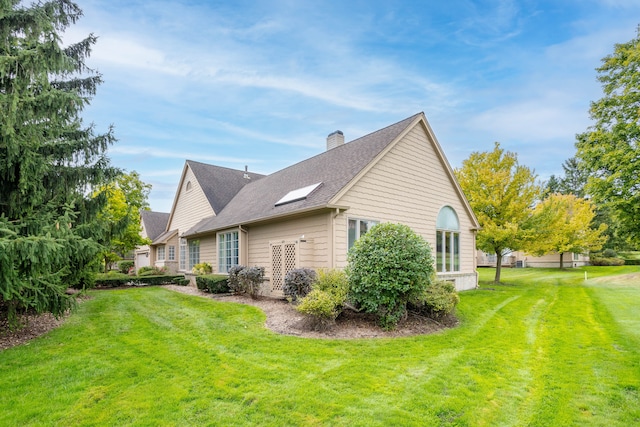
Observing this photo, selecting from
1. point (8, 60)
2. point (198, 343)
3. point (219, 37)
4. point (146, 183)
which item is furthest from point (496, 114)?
point (146, 183)

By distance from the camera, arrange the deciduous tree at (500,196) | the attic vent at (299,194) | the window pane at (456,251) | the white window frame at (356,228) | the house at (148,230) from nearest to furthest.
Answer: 1. the white window frame at (356,228)
2. the attic vent at (299,194)
3. the window pane at (456,251)
4. the deciduous tree at (500,196)
5. the house at (148,230)

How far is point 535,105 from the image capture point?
14703 mm

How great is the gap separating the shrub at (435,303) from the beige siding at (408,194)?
2609mm

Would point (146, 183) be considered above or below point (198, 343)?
above

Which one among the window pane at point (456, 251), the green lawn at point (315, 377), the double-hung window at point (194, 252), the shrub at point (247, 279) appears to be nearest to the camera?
the green lawn at point (315, 377)

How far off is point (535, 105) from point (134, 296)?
18.2 m

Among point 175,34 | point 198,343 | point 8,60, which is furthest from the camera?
point 175,34

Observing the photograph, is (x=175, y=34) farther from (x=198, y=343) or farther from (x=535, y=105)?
(x=535, y=105)

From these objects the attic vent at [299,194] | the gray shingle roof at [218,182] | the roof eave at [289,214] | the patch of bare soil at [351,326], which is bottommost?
the patch of bare soil at [351,326]

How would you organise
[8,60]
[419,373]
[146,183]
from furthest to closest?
[146,183], [8,60], [419,373]

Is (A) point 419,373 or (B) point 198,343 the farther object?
(B) point 198,343

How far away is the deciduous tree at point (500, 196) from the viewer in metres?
17.2

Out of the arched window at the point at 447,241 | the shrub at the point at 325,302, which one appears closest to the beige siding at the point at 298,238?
the shrub at the point at 325,302

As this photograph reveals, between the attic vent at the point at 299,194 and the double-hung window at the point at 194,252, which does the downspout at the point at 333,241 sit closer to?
the attic vent at the point at 299,194
